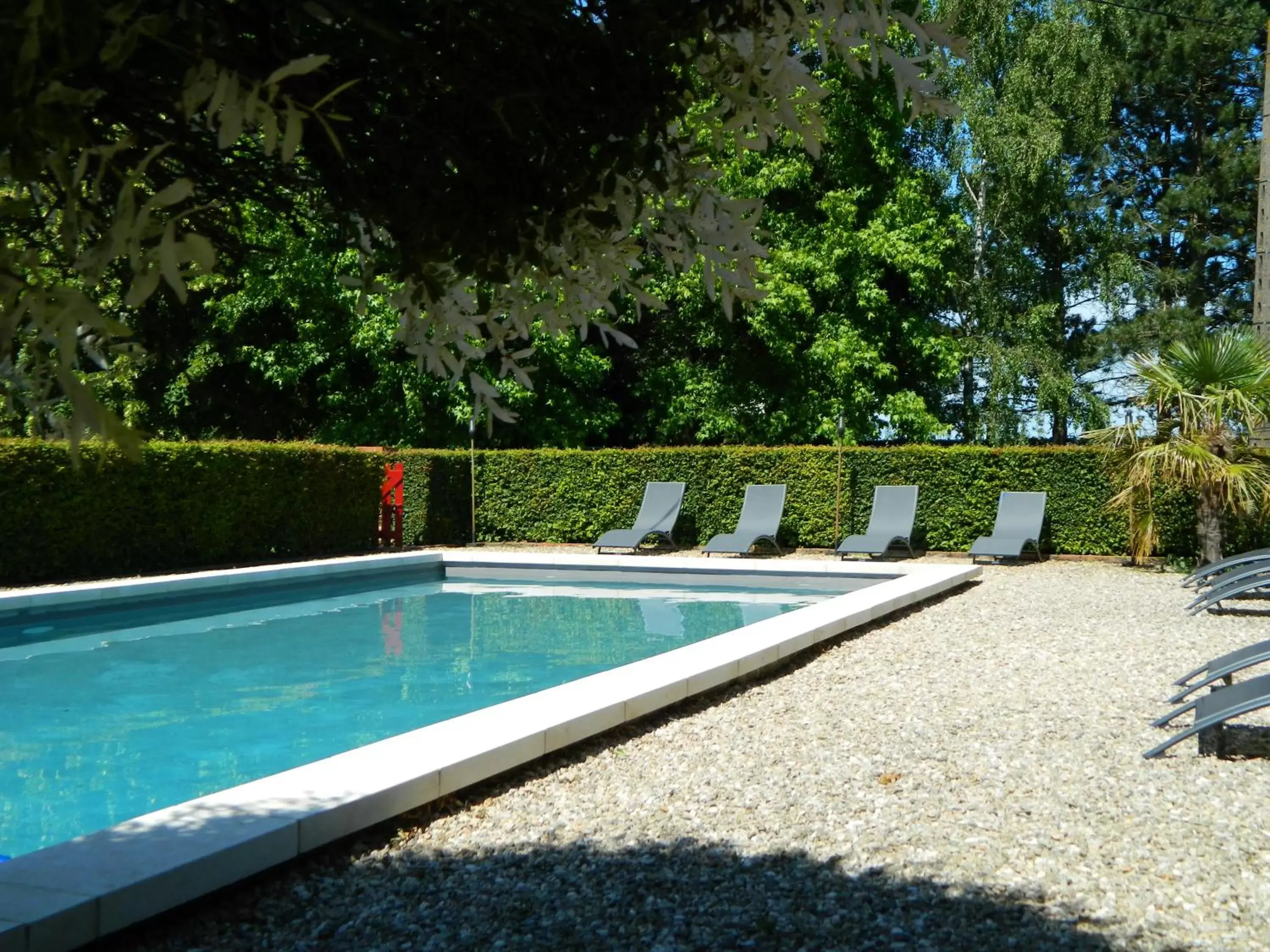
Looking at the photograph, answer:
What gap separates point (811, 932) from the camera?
10.2 ft

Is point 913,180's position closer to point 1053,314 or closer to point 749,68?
point 1053,314

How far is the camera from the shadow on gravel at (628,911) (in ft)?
10.0

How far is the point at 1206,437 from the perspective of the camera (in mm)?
13281

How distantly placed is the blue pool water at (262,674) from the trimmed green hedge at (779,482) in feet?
12.4

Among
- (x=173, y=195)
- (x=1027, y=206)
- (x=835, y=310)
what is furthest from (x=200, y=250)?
(x=1027, y=206)

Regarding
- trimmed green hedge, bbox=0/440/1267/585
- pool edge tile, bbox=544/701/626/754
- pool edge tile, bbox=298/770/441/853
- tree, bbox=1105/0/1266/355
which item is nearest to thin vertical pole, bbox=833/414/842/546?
trimmed green hedge, bbox=0/440/1267/585

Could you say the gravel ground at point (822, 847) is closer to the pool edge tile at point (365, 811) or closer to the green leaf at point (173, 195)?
the pool edge tile at point (365, 811)

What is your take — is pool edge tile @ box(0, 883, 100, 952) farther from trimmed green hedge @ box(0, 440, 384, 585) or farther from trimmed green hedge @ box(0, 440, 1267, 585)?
trimmed green hedge @ box(0, 440, 1267, 585)

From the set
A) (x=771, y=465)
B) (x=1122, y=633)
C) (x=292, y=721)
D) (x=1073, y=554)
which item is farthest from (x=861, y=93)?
(x=292, y=721)

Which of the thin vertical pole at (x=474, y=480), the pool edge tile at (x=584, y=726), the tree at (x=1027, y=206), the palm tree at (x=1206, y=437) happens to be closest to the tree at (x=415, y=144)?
the pool edge tile at (x=584, y=726)

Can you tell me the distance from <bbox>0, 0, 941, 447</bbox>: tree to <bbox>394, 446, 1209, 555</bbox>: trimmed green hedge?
14245 mm

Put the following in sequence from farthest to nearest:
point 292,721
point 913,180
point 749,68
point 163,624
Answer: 1. point 913,180
2. point 163,624
3. point 292,721
4. point 749,68

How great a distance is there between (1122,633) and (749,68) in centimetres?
801

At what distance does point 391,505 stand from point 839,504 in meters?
6.85
